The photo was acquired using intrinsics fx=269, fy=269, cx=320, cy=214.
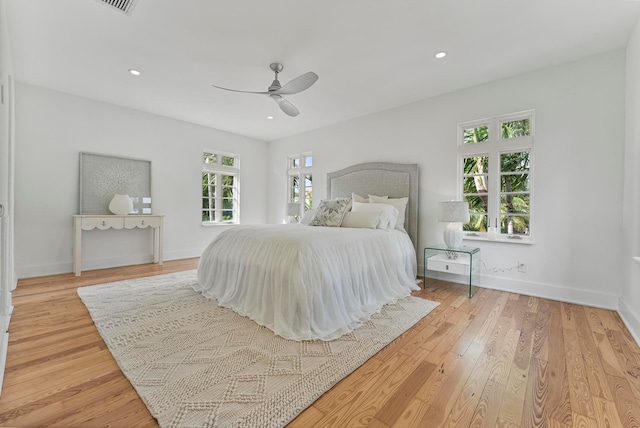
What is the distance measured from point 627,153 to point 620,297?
140 cm

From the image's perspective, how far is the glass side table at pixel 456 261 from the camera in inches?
122

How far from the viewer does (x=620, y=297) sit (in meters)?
2.64

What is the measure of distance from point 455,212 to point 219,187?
475 cm

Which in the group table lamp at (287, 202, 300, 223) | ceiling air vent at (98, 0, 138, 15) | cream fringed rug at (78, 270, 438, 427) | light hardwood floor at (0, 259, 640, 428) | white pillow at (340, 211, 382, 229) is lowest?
light hardwood floor at (0, 259, 640, 428)

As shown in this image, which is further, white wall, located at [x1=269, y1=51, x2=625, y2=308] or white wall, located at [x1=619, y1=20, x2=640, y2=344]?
white wall, located at [x1=269, y1=51, x2=625, y2=308]

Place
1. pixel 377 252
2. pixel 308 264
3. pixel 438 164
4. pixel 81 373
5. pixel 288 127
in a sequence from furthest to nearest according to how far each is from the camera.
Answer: pixel 288 127, pixel 438 164, pixel 377 252, pixel 308 264, pixel 81 373

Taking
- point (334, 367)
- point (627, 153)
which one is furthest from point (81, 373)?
point (627, 153)

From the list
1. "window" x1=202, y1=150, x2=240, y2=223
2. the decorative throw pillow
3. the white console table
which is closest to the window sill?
the decorative throw pillow

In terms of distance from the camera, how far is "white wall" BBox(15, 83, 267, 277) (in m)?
3.73

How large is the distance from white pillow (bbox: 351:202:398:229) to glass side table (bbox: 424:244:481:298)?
0.57 metres

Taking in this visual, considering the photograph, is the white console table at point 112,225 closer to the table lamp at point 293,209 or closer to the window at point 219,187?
the window at point 219,187

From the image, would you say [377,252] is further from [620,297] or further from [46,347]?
[46,347]

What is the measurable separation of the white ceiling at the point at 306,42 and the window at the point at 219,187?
201 cm

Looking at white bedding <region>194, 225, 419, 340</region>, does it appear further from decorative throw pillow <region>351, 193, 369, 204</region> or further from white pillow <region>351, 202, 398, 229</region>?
decorative throw pillow <region>351, 193, 369, 204</region>
